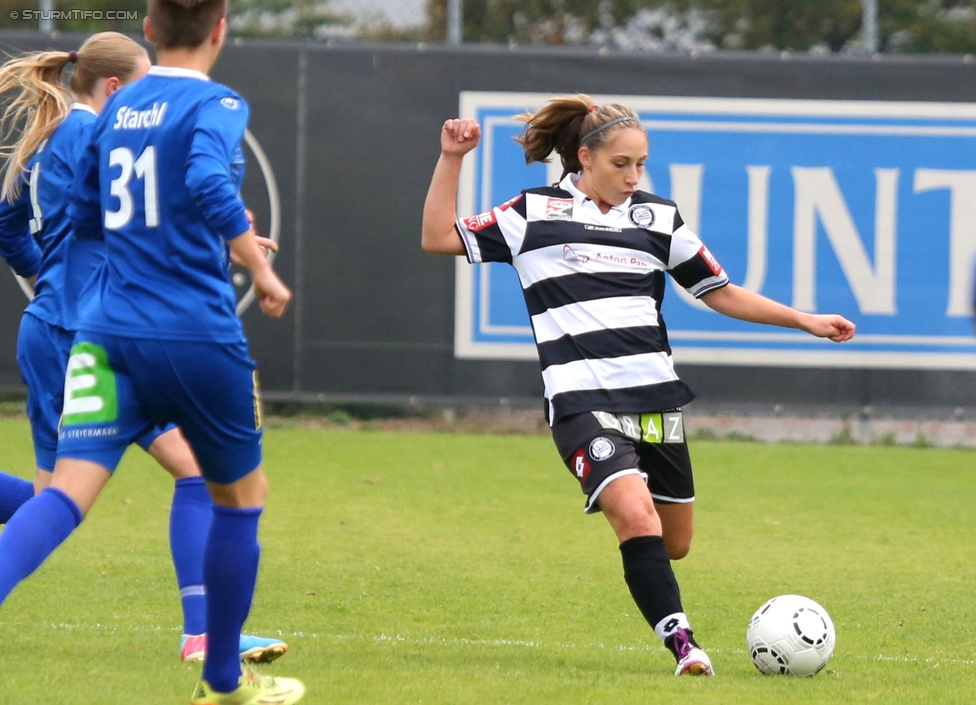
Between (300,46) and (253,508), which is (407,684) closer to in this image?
(253,508)

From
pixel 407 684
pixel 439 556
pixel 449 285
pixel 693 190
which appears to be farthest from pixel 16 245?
pixel 693 190

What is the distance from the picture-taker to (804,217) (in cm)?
1062

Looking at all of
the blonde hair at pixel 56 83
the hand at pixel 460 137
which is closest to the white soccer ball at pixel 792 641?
the hand at pixel 460 137

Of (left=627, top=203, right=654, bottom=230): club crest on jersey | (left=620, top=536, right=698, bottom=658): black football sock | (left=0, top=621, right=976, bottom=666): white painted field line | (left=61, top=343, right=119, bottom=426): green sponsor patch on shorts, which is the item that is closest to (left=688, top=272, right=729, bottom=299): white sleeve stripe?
(left=627, top=203, right=654, bottom=230): club crest on jersey

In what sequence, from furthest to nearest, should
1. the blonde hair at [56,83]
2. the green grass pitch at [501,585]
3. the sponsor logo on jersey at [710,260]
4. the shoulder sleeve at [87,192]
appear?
the sponsor logo on jersey at [710,260], the blonde hair at [56,83], the green grass pitch at [501,585], the shoulder sleeve at [87,192]

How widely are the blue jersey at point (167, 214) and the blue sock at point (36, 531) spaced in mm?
456

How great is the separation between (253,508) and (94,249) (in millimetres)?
1247

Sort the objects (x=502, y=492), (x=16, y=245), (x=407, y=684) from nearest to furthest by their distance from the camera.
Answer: (x=407, y=684), (x=16, y=245), (x=502, y=492)

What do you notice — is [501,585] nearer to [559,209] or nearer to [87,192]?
[559,209]

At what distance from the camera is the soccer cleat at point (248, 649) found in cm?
429

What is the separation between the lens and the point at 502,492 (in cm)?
852

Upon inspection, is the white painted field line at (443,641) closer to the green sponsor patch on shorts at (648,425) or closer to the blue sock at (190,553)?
the blue sock at (190,553)

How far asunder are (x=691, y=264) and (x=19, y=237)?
2277mm

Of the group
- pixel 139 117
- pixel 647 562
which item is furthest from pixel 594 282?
pixel 139 117
